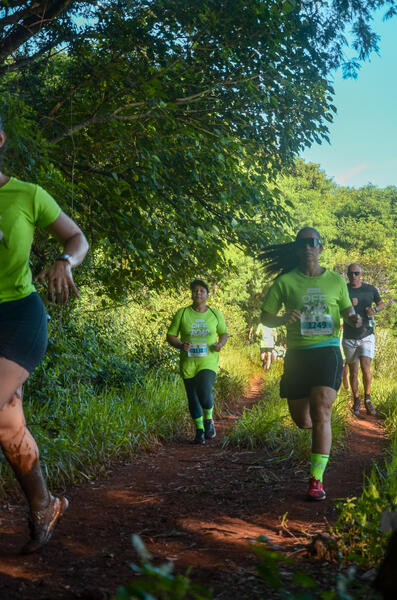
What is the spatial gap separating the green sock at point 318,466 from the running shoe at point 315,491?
4 centimetres

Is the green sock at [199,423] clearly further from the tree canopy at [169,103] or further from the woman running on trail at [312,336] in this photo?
the woman running on trail at [312,336]

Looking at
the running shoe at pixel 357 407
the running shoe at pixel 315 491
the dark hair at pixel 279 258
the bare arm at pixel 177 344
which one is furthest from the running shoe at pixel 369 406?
the running shoe at pixel 315 491

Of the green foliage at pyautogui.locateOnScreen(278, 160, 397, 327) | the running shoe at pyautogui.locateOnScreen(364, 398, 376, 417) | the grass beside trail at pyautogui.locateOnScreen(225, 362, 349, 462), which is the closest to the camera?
the grass beside trail at pyautogui.locateOnScreen(225, 362, 349, 462)

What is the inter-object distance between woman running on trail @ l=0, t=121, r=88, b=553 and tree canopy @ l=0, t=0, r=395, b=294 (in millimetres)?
3427

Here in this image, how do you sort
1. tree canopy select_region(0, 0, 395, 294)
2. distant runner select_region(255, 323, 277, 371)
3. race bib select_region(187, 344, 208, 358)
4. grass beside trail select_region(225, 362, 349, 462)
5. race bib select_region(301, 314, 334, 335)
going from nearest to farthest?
race bib select_region(301, 314, 334, 335)
grass beside trail select_region(225, 362, 349, 462)
tree canopy select_region(0, 0, 395, 294)
race bib select_region(187, 344, 208, 358)
distant runner select_region(255, 323, 277, 371)

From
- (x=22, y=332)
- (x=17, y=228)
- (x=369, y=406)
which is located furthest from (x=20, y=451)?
(x=369, y=406)

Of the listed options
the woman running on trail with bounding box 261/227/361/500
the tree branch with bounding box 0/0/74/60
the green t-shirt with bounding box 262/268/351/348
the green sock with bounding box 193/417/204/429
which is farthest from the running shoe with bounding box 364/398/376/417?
the tree branch with bounding box 0/0/74/60

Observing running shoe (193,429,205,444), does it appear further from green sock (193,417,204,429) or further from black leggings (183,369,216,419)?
black leggings (183,369,216,419)

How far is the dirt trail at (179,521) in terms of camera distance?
273cm

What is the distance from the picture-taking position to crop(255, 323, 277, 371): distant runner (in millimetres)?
17408

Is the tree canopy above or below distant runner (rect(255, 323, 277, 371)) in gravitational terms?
above

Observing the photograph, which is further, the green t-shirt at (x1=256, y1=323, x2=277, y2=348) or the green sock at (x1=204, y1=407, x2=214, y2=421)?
the green t-shirt at (x1=256, y1=323, x2=277, y2=348)

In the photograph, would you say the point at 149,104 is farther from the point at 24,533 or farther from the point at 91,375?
the point at 24,533

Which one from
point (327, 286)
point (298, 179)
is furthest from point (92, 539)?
point (298, 179)
